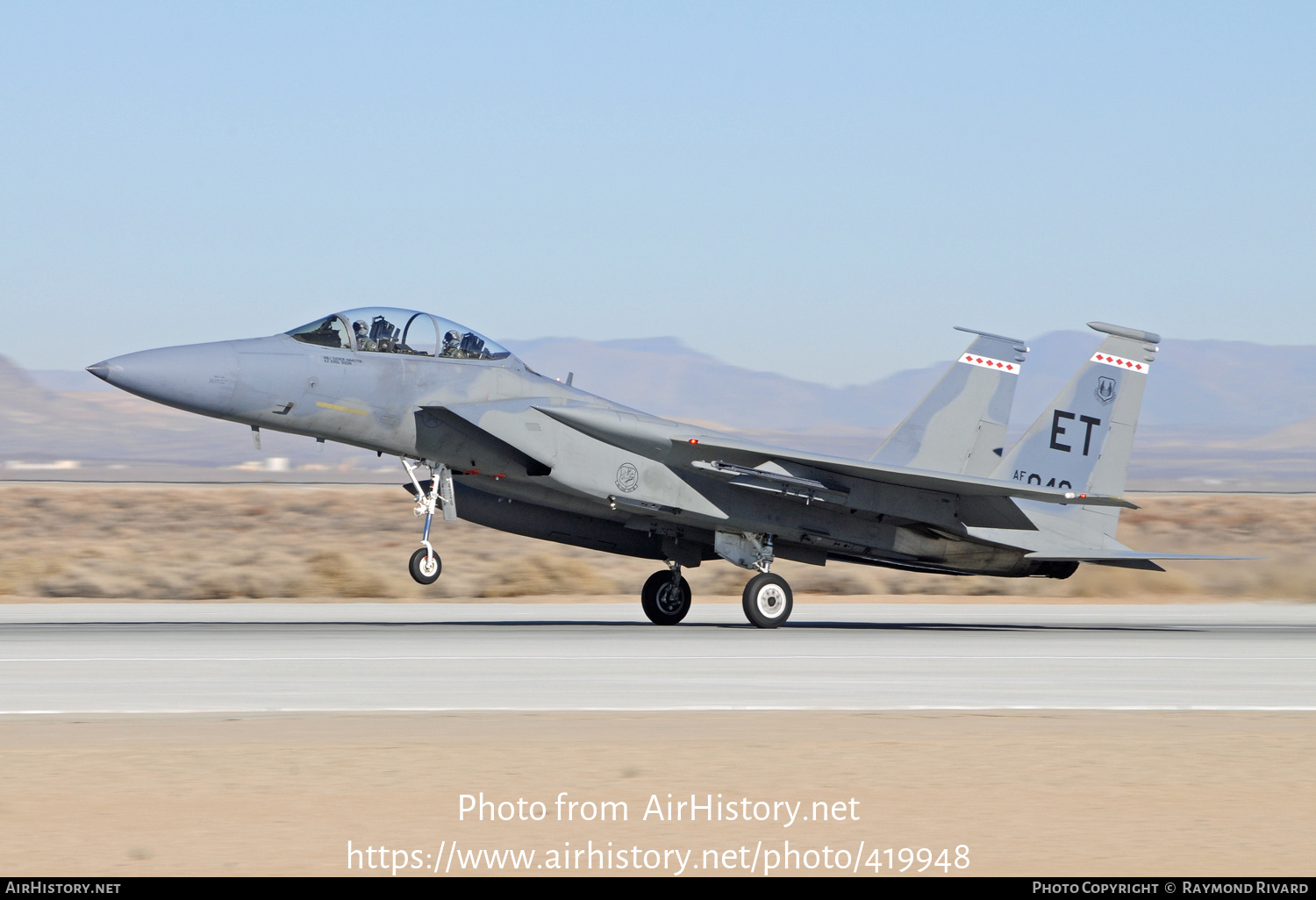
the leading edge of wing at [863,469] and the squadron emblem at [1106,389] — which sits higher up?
the squadron emblem at [1106,389]

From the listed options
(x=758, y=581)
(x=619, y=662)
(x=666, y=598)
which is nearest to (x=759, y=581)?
(x=758, y=581)

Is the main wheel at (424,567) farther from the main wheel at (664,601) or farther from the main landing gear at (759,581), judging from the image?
the main wheel at (664,601)

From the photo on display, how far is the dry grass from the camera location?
2925cm

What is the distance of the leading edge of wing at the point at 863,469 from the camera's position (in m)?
18.6

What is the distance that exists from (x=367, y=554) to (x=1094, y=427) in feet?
70.7

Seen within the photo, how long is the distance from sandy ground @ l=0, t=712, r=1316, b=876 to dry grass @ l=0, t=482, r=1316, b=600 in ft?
61.9

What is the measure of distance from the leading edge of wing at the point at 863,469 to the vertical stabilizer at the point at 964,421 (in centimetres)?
233

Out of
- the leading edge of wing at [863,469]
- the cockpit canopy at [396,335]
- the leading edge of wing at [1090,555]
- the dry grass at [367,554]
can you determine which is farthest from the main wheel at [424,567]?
the dry grass at [367,554]

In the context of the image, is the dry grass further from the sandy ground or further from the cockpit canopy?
the sandy ground

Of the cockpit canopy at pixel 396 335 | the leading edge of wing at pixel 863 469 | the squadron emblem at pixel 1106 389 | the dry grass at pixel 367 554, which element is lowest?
the dry grass at pixel 367 554

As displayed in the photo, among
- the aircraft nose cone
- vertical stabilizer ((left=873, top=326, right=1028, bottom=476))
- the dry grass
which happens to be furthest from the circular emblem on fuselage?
the dry grass

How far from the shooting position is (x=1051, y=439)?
21.5m
